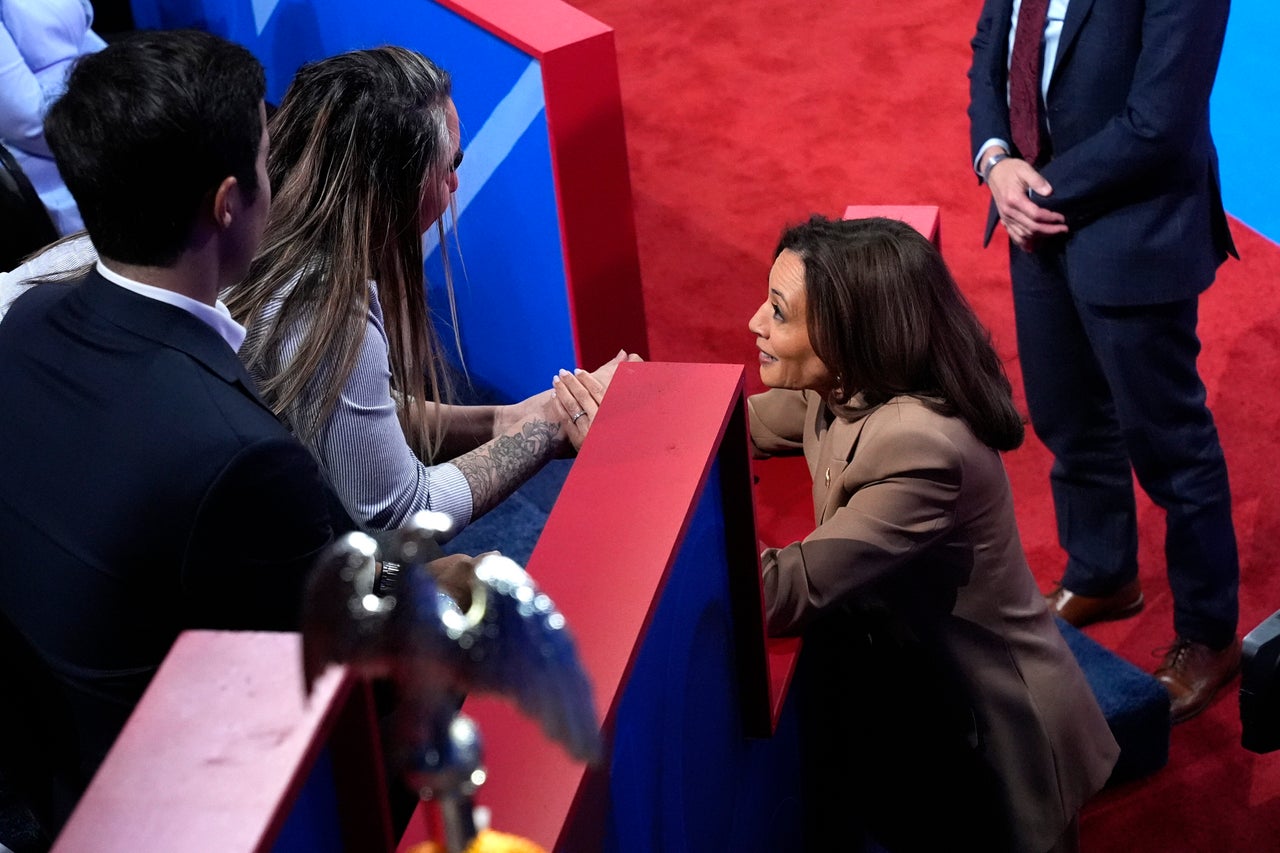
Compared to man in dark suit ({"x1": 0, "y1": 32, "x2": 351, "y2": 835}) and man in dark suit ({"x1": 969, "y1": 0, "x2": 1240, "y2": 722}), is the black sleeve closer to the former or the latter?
man in dark suit ({"x1": 0, "y1": 32, "x2": 351, "y2": 835})

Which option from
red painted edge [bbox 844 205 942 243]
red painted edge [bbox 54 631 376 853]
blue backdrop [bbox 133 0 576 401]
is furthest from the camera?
blue backdrop [bbox 133 0 576 401]

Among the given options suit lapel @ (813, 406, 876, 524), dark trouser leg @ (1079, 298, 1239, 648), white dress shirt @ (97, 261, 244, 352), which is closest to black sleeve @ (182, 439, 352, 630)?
white dress shirt @ (97, 261, 244, 352)

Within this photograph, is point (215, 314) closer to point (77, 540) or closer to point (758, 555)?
point (77, 540)

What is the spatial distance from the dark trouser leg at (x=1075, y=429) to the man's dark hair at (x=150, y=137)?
73.4 inches

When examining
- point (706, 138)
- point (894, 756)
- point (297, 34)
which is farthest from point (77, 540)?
point (706, 138)

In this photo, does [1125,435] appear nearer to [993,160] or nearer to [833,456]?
[993,160]

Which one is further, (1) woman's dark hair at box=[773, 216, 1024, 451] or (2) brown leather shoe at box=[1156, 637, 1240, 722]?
(2) brown leather shoe at box=[1156, 637, 1240, 722]

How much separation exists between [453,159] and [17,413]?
83cm

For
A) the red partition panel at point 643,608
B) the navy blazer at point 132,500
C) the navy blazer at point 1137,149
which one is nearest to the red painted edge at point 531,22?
the navy blazer at point 1137,149

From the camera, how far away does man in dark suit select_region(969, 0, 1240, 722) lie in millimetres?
2518

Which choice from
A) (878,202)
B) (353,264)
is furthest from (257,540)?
(878,202)

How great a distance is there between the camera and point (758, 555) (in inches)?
71.7

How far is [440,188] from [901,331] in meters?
0.70

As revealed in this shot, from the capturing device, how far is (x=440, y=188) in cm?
202
